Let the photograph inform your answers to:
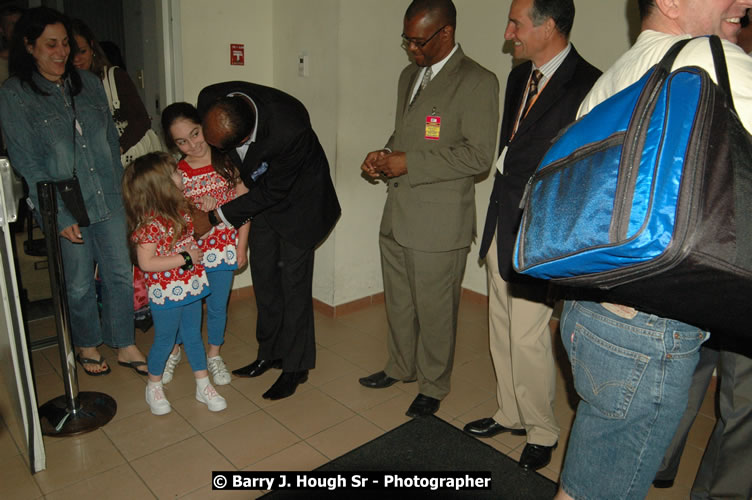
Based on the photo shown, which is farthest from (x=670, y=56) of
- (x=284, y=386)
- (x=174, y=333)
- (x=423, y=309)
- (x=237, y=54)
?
Answer: (x=237, y=54)

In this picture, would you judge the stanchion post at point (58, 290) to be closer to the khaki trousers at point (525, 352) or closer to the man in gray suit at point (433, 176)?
the man in gray suit at point (433, 176)

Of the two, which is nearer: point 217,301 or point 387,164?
point 387,164

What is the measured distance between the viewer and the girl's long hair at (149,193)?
2168mm

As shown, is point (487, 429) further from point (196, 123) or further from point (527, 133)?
point (196, 123)

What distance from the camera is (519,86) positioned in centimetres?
218

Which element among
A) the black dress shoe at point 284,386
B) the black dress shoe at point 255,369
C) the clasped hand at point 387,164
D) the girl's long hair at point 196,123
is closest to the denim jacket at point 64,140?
the girl's long hair at point 196,123

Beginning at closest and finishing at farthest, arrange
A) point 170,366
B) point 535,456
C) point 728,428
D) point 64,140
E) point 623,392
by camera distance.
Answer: point 623,392, point 728,428, point 535,456, point 64,140, point 170,366

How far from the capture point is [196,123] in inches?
92.2

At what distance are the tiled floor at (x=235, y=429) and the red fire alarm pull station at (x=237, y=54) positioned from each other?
1.78 m

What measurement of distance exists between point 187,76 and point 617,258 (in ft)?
10.0

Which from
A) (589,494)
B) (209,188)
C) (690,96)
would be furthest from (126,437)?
(690,96)

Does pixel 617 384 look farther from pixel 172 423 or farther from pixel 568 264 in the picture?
pixel 172 423

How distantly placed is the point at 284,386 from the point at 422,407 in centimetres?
69

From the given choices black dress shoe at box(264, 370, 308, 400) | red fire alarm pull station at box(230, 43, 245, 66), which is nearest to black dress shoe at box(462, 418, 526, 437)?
black dress shoe at box(264, 370, 308, 400)
